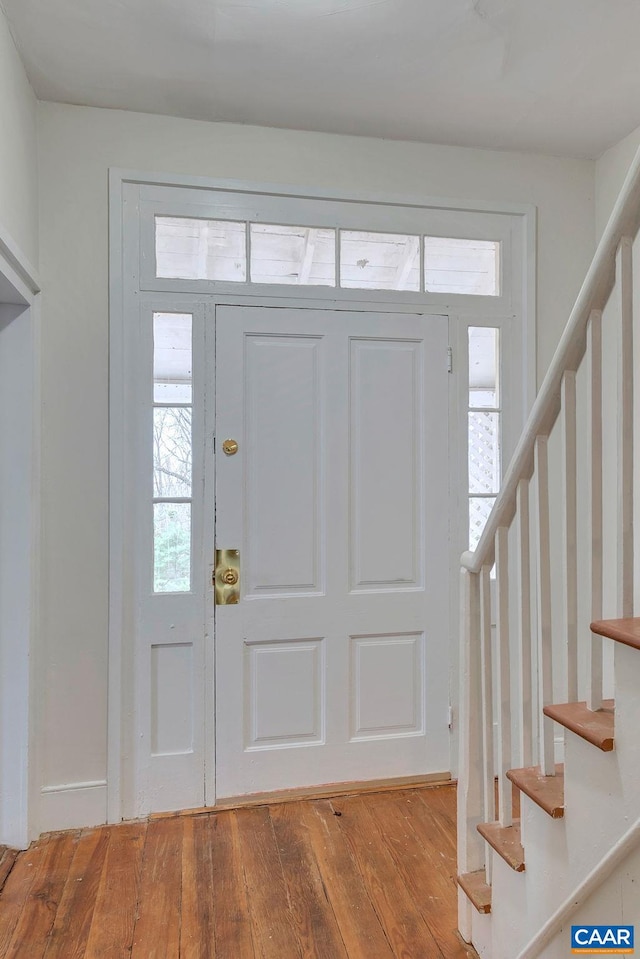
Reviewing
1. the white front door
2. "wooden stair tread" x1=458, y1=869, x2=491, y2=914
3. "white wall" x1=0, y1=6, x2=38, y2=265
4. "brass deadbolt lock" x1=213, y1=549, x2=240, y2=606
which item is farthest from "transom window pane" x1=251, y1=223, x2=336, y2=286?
"wooden stair tread" x1=458, y1=869, x2=491, y2=914

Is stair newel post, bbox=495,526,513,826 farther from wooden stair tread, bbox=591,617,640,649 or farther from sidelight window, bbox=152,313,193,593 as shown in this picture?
sidelight window, bbox=152,313,193,593

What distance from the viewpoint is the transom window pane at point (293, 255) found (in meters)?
2.38

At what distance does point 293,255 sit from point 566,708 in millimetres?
1910

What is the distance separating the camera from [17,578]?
2.08 meters

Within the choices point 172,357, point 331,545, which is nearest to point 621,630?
point 331,545

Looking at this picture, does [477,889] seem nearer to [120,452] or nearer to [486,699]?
[486,699]

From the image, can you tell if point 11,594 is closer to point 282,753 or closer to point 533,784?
point 282,753

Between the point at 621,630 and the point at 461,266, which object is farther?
the point at 461,266

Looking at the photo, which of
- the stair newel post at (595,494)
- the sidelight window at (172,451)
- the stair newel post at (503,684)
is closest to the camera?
the stair newel post at (595,494)

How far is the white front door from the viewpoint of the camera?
7.70ft

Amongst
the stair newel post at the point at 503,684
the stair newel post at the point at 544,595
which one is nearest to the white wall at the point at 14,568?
the stair newel post at the point at 503,684

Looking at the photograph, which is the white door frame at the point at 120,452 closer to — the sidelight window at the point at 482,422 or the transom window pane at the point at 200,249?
A: the transom window pane at the point at 200,249

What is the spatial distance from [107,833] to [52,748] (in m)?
0.36

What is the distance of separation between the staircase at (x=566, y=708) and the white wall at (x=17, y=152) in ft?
5.26
